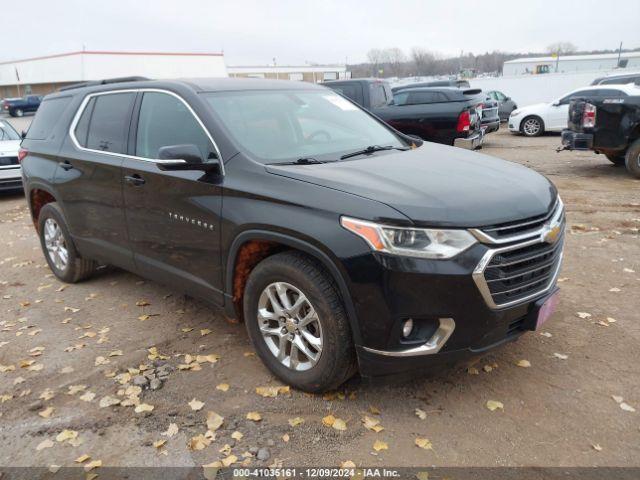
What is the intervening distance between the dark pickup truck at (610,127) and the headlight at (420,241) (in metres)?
7.96

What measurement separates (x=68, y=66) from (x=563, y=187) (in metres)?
50.7

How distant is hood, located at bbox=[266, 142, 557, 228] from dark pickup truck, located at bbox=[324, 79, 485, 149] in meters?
7.47

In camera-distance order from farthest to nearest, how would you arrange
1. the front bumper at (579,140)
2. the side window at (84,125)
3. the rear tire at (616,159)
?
the rear tire at (616,159)
the front bumper at (579,140)
the side window at (84,125)

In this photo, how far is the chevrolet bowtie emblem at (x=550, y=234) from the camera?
290 centimetres

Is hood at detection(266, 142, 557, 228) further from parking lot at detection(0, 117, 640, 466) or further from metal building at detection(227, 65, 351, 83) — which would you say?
metal building at detection(227, 65, 351, 83)

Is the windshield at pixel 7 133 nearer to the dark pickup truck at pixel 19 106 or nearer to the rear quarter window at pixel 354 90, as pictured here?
the rear quarter window at pixel 354 90

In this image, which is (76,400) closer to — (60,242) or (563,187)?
(60,242)

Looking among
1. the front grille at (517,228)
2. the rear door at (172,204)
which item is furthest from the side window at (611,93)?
the rear door at (172,204)

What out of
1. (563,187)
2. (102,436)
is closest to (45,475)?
(102,436)

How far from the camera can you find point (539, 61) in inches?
2372

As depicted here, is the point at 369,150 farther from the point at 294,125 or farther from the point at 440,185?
the point at 440,185

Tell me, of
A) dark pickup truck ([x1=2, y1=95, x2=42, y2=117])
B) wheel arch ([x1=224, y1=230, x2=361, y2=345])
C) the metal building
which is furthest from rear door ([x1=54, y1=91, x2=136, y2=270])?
the metal building

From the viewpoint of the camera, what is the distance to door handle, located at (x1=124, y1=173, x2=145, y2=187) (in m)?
3.87

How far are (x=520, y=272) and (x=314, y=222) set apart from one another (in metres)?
1.12
